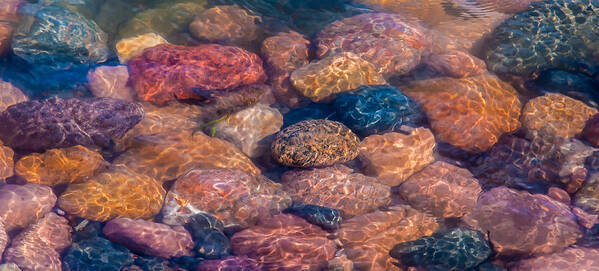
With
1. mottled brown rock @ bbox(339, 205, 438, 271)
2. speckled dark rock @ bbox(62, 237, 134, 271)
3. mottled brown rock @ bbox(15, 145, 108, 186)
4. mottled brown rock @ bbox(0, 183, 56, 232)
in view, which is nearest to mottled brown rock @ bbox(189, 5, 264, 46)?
mottled brown rock @ bbox(15, 145, 108, 186)

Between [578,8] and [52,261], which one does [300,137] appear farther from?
[578,8]

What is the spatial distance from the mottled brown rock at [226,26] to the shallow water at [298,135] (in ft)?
0.13

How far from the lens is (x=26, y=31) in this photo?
22.4ft

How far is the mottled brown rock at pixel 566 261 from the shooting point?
4.80 m

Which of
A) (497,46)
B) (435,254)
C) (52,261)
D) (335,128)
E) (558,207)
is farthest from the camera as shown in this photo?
(497,46)

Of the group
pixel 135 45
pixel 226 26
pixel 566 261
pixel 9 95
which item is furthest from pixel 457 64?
pixel 9 95

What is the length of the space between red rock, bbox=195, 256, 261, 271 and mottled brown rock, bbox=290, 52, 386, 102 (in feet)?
10.3

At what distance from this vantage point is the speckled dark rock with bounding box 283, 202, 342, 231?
507cm

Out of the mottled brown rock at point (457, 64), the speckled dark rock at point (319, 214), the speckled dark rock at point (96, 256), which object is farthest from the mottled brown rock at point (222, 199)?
the mottled brown rock at point (457, 64)

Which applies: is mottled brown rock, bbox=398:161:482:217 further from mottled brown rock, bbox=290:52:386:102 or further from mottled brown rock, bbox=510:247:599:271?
mottled brown rock, bbox=290:52:386:102

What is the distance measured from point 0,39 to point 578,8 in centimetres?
1085

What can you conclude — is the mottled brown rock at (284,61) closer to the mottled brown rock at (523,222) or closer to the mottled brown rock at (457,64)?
the mottled brown rock at (457,64)

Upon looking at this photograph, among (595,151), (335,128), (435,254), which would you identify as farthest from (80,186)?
(595,151)

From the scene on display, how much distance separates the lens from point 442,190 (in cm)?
574
